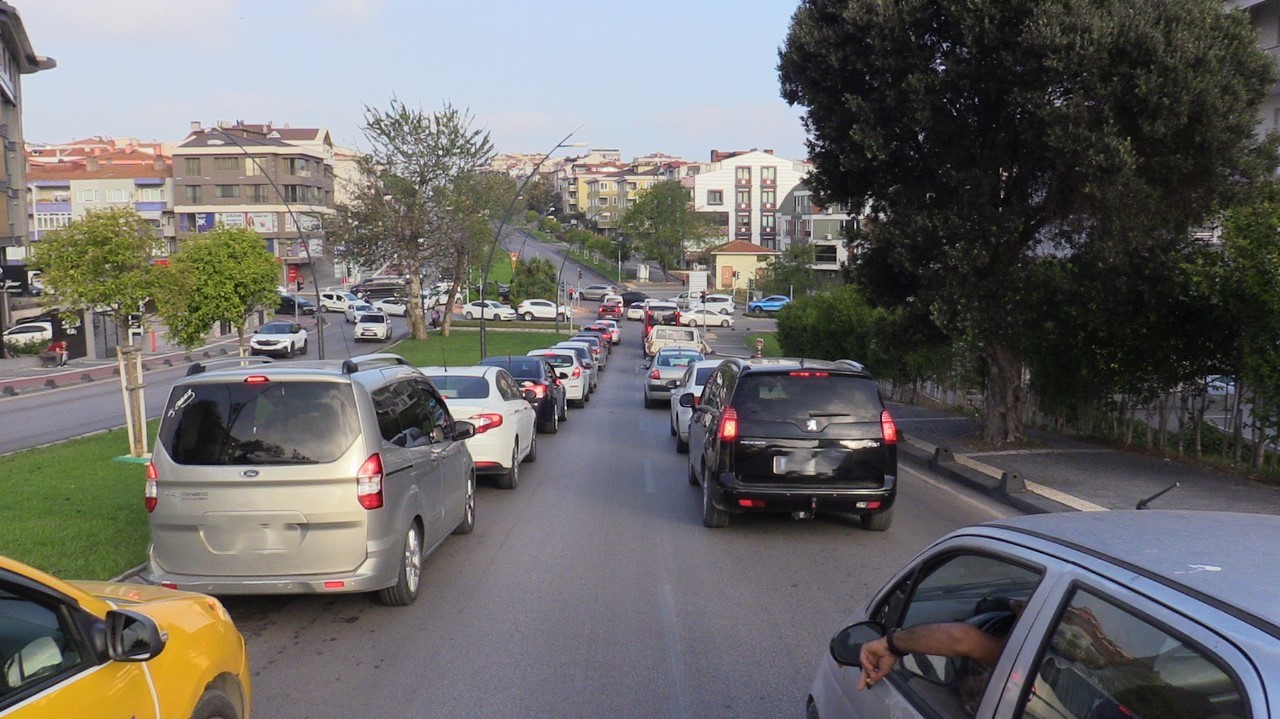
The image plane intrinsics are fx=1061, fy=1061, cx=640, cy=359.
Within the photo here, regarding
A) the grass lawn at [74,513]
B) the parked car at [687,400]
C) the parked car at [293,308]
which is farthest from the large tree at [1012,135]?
the parked car at [293,308]

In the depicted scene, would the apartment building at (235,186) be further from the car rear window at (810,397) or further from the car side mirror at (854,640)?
the car side mirror at (854,640)

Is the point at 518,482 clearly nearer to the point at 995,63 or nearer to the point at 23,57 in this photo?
the point at 995,63

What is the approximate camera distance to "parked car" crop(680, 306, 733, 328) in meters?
69.2

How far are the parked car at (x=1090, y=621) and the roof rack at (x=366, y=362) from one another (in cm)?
503

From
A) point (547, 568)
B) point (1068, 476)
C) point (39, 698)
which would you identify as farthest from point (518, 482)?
point (39, 698)

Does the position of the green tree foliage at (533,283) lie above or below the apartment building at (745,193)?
below

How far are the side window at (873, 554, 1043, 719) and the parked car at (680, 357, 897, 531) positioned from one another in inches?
252

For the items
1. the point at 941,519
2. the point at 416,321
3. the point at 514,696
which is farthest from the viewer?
the point at 416,321

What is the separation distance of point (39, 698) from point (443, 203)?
52.6 metres

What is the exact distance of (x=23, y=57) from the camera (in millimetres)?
49656

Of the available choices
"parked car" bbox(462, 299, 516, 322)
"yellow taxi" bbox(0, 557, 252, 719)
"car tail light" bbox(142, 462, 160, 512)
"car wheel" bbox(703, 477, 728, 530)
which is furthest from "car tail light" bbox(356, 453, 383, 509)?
"parked car" bbox(462, 299, 516, 322)

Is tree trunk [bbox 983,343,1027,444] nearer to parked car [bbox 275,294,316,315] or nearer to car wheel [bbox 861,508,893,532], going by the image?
car wheel [bbox 861,508,893,532]

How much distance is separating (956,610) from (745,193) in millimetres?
123547

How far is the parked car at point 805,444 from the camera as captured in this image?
406 inches
